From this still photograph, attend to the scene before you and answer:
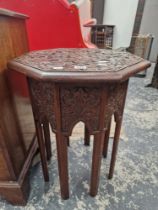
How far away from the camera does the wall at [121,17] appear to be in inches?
145

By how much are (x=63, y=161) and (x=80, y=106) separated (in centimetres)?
29

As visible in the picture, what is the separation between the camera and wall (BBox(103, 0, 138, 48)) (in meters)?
3.68

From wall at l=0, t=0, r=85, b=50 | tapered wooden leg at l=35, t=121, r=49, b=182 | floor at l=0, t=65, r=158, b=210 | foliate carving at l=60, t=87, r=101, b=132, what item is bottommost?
floor at l=0, t=65, r=158, b=210

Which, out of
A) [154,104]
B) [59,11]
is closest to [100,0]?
[59,11]

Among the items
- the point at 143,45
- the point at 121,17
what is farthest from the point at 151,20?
the point at 143,45

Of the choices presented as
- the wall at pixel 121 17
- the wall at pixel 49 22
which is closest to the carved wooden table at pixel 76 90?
the wall at pixel 49 22

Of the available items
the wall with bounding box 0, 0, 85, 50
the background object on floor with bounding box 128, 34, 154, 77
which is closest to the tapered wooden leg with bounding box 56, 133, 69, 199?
the wall with bounding box 0, 0, 85, 50

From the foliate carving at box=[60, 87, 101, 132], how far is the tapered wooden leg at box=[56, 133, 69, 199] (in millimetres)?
57

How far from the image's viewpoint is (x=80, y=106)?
1.71ft

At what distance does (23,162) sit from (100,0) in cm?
417

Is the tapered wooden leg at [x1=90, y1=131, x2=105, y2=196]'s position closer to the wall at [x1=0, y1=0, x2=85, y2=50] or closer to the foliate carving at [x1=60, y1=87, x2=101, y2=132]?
the foliate carving at [x1=60, y1=87, x2=101, y2=132]

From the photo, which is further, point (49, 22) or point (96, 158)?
point (49, 22)

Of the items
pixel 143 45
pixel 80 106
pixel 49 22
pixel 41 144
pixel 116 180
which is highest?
pixel 49 22

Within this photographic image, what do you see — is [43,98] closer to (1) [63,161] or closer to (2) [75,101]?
(2) [75,101]
